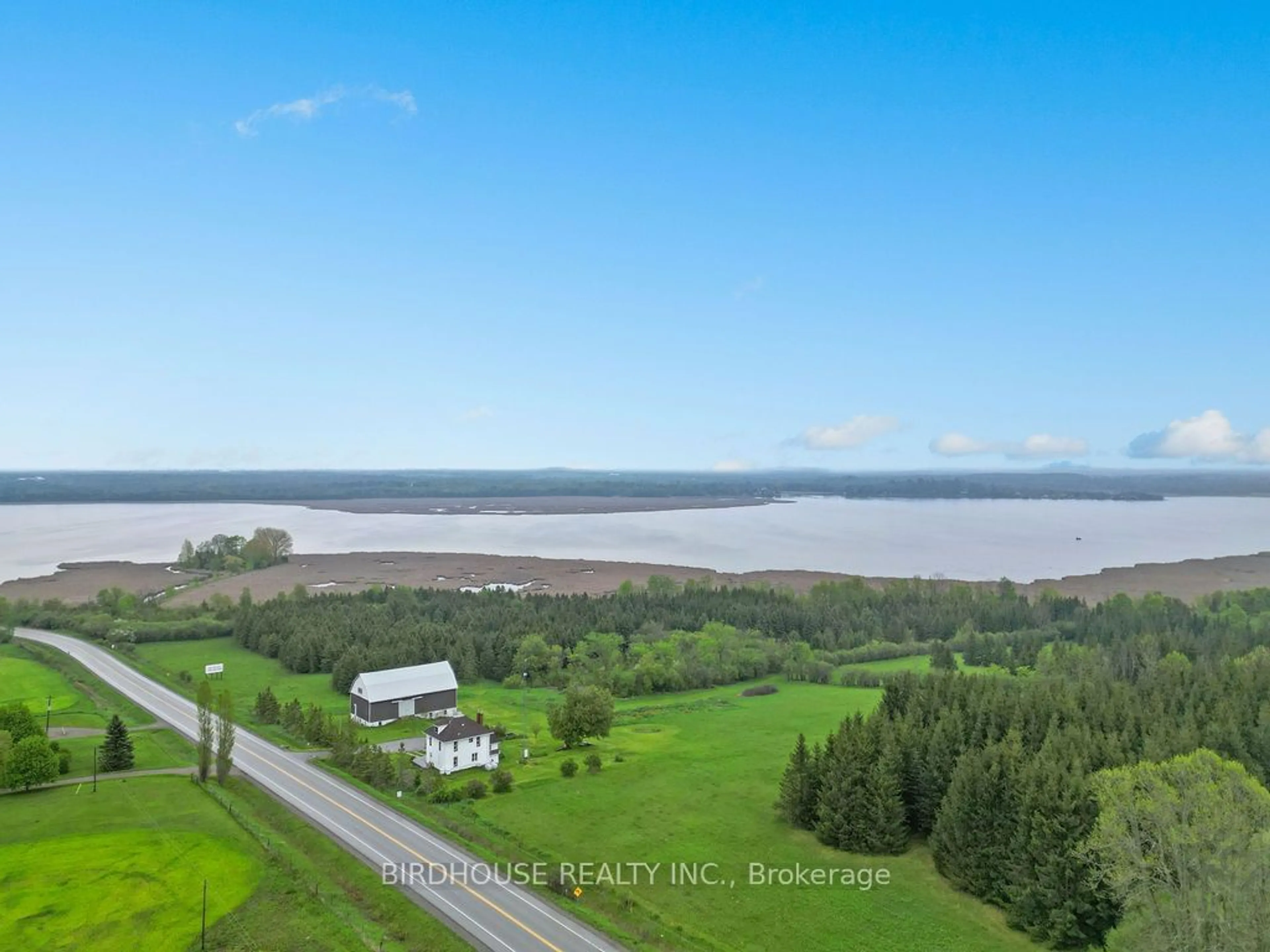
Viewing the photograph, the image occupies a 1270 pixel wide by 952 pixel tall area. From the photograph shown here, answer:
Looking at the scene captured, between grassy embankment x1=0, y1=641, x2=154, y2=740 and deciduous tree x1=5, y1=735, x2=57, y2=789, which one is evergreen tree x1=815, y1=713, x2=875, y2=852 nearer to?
deciduous tree x1=5, y1=735, x2=57, y2=789

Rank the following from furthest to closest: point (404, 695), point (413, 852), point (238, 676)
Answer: point (238, 676), point (404, 695), point (413, 852)

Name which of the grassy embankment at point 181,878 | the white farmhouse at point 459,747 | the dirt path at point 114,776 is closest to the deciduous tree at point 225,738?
the grassy embankment at point 181,878

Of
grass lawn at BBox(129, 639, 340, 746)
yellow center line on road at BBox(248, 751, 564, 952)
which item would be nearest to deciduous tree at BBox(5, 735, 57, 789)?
yellow center line on road at BBox(248, 751, 564, 952)

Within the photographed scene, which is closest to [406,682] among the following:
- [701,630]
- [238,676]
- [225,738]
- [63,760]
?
[225,738]

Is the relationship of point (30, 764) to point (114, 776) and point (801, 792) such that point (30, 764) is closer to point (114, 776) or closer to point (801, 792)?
point (114, 776)

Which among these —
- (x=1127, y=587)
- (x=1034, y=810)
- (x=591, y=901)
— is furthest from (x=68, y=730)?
(x=1127, y=587)
